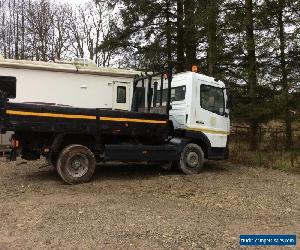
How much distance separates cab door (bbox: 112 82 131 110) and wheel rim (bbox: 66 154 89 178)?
478cm

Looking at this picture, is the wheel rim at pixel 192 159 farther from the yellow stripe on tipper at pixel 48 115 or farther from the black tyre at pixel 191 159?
the yellow stripe on tipper at pixel 48 115

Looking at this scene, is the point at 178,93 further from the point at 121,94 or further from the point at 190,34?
the point at 190,34

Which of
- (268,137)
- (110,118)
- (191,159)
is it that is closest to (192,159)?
(191,159)

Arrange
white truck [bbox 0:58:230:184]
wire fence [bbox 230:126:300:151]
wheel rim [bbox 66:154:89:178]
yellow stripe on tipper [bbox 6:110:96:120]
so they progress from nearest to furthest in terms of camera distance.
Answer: yellow stripe on tipper [bbox 6:110:96:120] < white truck [bbox 0:58:230:184] < wheel rim [bbox 66:154:89:178] < wire fence [bbox 230:126:300:151]

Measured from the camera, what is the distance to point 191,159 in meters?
11.7

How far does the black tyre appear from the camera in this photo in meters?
11.6

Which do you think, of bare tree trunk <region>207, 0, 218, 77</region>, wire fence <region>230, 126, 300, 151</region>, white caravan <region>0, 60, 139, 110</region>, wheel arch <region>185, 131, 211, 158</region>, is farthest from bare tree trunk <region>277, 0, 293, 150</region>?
white caravan <region>0, 60, 139, 110</region>

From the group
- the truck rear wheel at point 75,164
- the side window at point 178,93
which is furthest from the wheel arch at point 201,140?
the truck rear wheel at point 75,164

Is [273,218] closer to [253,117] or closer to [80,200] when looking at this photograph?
[80,200]

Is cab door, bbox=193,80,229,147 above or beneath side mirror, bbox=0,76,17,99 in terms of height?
beneath

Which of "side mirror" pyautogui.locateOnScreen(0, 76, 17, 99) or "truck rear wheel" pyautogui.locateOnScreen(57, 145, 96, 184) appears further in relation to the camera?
"side mirror" pyautogui.locateOnScreen(0, 76, 17, 99)

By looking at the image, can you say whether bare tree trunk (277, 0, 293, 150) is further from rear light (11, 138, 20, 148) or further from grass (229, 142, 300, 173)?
rear light (11, 138, 20, 148)

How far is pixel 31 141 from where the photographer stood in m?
9.90

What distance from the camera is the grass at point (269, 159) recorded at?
13484 mm
